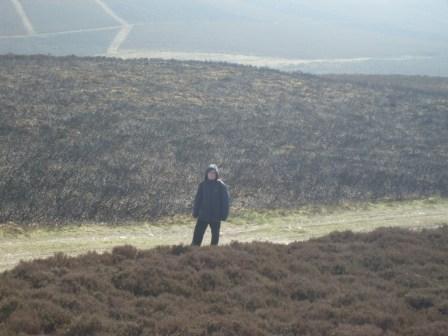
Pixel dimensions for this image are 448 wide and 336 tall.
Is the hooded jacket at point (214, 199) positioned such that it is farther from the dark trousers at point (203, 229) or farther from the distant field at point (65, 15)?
the distant field at point (65, 15)

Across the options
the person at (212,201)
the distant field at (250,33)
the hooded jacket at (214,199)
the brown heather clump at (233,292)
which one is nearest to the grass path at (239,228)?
the person at (212,201)

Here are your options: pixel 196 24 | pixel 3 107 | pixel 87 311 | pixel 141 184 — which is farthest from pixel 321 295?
pixel 196 24

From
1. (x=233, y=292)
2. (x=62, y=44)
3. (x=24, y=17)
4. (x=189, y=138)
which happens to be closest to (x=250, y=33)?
(x=24, y=17)

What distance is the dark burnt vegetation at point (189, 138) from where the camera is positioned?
2212 centimetres

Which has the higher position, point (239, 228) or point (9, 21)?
point (9, 21)

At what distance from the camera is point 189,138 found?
30.1m

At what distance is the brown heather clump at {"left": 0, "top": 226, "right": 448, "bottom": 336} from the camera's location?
1014cm

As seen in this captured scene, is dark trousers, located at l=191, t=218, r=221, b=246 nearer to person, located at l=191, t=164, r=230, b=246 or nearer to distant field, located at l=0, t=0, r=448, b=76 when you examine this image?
person, located at l=191, t=164, r=230, b=246

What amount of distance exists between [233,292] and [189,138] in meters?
18.6

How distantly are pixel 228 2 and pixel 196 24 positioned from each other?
2763 centimetres

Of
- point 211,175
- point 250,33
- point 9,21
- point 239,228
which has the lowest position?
point 239,228

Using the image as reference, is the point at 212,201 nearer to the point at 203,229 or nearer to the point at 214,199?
the point at 214,199

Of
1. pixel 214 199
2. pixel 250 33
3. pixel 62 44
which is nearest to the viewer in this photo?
pixel 214 199

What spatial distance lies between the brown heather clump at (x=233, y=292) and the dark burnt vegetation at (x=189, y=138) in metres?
6.79
